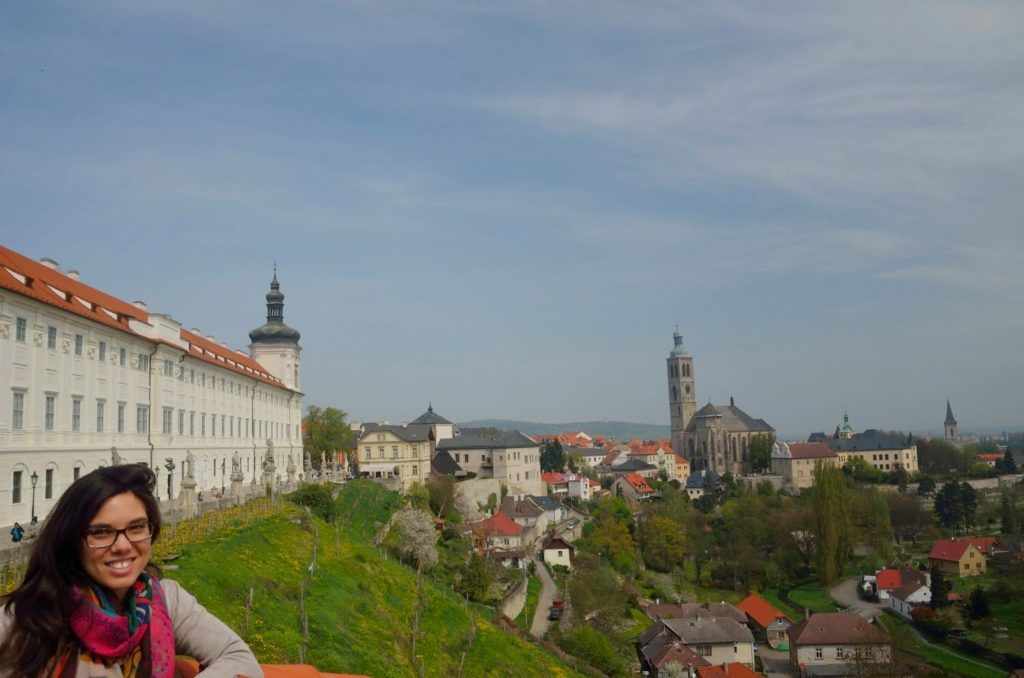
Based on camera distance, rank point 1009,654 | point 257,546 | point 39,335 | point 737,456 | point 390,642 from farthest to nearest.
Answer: point 737,456 → point 1009,654 → point 39,335 → point 257,546 → point 390,642

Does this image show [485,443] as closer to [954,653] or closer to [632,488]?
[632,488]

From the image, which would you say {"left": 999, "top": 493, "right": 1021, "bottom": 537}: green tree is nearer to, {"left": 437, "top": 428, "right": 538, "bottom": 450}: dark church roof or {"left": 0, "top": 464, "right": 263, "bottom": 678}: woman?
{"left": 437, "top": 428, "right": 538, "bottom": 450}: dark church roof

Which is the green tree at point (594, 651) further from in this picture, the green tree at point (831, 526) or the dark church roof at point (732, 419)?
the dark church roof at point (732, 419)

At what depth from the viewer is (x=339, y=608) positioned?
826 inches

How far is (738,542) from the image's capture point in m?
78.8

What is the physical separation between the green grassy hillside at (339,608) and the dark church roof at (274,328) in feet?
128

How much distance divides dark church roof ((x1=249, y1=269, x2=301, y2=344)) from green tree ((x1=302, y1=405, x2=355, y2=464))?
35.0 ft

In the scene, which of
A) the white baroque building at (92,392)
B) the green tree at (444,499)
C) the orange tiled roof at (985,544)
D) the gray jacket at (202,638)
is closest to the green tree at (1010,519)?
the orange tiled roof at (985,544)

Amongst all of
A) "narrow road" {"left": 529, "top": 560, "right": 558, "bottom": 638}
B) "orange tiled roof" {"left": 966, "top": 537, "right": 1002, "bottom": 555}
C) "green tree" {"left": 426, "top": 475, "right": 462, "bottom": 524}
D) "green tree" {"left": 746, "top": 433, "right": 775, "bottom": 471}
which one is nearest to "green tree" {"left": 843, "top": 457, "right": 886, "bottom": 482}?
"green tree" {"left": 746, "top": 433, "right": 775, "bottom": 471}

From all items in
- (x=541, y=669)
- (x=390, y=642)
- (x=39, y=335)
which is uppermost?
(x=39, y=335)

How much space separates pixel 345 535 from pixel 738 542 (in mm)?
53641

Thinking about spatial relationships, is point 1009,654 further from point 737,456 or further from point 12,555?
point 737,456

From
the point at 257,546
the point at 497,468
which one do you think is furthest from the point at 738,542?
the point at 257,546

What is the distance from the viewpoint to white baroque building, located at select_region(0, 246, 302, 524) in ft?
84.2
